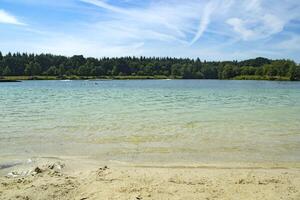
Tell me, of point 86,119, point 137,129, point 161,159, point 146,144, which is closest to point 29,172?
point 161,159

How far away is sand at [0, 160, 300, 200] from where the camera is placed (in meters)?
7.98

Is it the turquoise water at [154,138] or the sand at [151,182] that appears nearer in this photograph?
the sand at [151,182]

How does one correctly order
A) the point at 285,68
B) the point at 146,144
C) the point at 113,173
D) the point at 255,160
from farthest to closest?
the point at 285,68 → the point at 146,144 → the point at 255,160 → the point at 113,173

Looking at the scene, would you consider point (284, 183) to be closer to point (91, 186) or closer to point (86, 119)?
point (91, 186)

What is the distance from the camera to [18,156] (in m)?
12.4

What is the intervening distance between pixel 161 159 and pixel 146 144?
2.58 metres

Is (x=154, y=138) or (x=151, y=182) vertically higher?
(x=151, y=182)

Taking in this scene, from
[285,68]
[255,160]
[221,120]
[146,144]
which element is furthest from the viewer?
[285,68]

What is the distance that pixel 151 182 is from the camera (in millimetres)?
8969

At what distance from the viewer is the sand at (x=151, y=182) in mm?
7984

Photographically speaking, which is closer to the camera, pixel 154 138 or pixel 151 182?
pixel 151 182

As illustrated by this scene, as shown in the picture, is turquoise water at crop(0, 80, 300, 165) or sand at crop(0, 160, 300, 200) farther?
turquoise water at crop(0, 80, 300, 165)

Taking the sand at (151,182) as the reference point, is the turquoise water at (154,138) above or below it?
below

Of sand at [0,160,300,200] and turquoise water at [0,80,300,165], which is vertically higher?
sand at [0,160,300,200]
